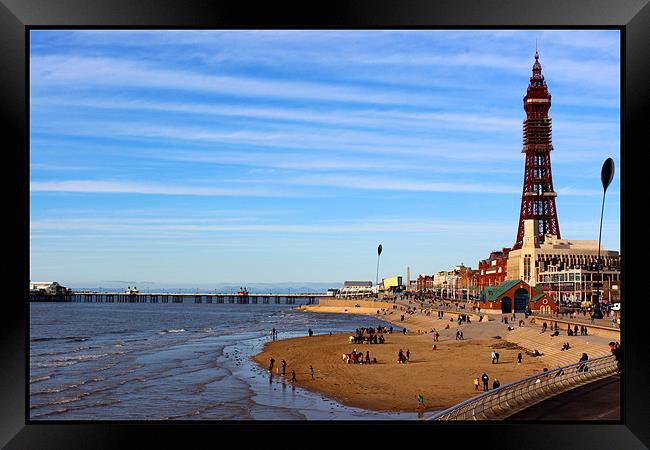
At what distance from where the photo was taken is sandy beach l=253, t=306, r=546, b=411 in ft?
79.5

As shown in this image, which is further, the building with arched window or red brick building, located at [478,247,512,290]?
red brick building, located at [478,247,512,290]

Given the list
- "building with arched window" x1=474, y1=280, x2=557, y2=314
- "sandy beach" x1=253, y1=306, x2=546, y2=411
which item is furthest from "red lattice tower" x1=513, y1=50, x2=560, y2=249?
"sandy beach" x1=253, y1=306, x2=546, y2=411

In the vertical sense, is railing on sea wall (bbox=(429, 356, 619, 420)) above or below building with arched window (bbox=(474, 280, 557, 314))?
above

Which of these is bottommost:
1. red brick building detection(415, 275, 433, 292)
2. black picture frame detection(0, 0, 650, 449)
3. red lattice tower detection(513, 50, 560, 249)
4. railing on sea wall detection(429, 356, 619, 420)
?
red brick building detection(415, 275, 433, 292)

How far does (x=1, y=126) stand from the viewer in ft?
21.8

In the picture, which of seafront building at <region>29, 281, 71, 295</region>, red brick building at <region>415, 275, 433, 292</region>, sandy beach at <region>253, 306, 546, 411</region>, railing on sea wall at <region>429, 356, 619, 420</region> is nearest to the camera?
railing on sea wall at <region>429, 356, 619, 420</region>

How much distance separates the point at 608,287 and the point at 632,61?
74.3m

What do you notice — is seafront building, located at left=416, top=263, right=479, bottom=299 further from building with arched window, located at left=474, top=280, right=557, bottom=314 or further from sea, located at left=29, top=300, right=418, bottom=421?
sea, located at left=29, top=300, right=418, bottom=421

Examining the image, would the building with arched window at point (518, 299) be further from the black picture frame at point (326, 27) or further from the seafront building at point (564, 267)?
the black picture frame at point (326, 27)

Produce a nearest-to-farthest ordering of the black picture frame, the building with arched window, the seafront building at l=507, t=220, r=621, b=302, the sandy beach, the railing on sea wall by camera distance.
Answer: the black picture frame → the railing on sea wall → the sandy beach → the building with arched window → the seafront building at l=507, t=220, r=621, b=302

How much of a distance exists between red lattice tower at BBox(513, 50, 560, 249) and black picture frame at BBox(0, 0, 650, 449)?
114385 millimetres

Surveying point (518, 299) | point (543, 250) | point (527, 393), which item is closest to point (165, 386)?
point (527, 393)

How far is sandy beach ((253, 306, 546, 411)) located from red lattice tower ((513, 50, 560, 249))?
257 feet

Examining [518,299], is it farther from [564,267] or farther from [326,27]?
[326,27]
